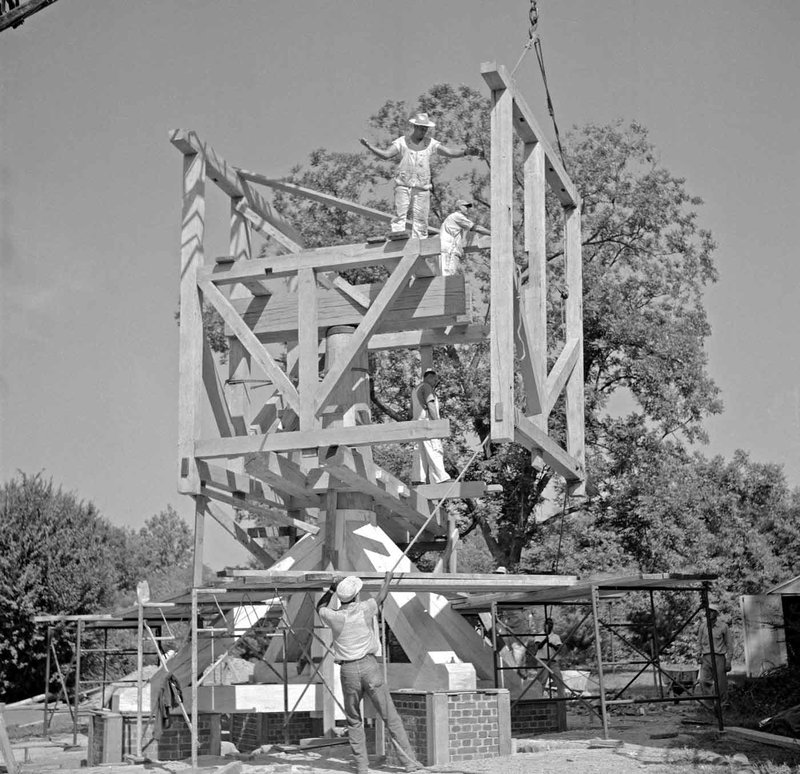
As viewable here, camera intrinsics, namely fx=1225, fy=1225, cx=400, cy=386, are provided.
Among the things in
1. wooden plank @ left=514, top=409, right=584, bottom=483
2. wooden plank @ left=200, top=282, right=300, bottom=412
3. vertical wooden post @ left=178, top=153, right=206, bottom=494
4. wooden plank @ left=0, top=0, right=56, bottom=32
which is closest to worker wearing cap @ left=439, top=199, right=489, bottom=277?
wooden plank @ left=514, top=409, right=584, bottom=483

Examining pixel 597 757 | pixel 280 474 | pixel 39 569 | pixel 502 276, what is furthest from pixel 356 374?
pixel 39 569

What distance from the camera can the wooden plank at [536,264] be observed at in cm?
1363

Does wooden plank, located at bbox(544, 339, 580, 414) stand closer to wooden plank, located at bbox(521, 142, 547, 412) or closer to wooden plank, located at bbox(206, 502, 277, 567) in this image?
wooden plank, located at bbox(521, 142, 547, 412)

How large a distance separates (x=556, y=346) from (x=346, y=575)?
48.0 ft

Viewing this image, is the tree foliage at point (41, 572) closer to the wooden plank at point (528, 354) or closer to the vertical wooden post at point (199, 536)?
the vertical wooden post at point (199, 536)

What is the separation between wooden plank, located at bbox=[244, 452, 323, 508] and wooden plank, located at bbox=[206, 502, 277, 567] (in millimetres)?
692

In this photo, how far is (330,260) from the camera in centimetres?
1368

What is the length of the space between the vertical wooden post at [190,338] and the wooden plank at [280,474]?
2.27ft

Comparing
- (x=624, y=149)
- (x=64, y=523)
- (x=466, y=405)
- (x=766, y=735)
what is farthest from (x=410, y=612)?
(x=64, y=523)

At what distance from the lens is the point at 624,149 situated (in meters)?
27.8

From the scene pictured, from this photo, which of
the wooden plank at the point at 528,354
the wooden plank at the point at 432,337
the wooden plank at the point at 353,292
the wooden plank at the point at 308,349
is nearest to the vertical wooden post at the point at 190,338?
the wooden plank at the point at 308,349

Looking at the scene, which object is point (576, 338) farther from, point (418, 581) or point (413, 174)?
point (418, 581)

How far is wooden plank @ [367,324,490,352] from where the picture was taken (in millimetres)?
A: 15125

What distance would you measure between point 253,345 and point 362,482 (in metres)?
2.01
